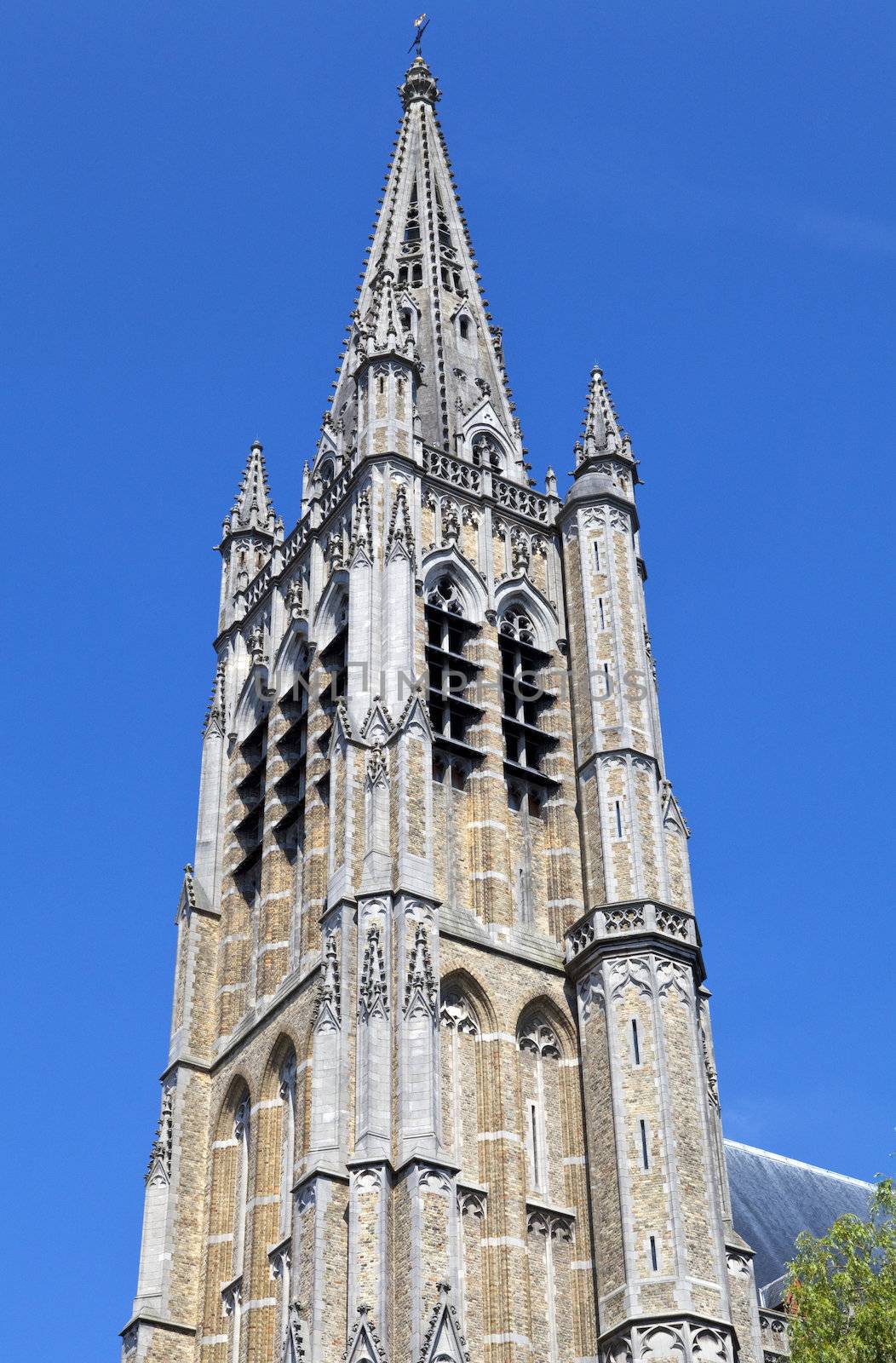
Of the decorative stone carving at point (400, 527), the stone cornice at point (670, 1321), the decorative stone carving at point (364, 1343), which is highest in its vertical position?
the decorative stone carving at point (400, 527)

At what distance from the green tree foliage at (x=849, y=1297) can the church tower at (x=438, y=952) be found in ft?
10.0

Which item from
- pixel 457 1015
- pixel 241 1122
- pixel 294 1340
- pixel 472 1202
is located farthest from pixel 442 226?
pixel 294 1340

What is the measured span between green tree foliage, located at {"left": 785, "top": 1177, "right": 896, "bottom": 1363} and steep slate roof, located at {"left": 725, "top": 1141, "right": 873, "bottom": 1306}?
13101mm

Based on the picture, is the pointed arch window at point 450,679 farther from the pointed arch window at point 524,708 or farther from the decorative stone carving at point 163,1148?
the decorative stone carving at point 163,1148

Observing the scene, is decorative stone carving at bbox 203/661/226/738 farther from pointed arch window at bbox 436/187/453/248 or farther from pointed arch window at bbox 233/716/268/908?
pointed arch window at bbox 436/187/453/248

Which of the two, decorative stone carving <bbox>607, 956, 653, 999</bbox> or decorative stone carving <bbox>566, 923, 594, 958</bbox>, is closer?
decorative stone carving <bbox>607, 956, 653, 999</bbox>

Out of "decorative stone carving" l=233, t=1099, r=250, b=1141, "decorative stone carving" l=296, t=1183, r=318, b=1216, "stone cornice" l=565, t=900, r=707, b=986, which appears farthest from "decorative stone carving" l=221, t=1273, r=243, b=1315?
"stone cornice" l=565, t=900, r=707, b=986

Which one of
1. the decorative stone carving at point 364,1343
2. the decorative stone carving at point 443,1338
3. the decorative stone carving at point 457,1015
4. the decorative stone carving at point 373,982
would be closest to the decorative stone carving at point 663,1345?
the decorative stone carving at point 443,1338

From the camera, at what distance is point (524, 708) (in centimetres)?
4384

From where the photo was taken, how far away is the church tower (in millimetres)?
34375

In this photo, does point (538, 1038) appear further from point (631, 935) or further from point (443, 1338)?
point (443, 1338)

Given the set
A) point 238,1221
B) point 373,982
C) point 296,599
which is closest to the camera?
point 373,982

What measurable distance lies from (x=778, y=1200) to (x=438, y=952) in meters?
15.8

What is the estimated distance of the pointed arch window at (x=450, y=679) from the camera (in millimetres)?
41719
